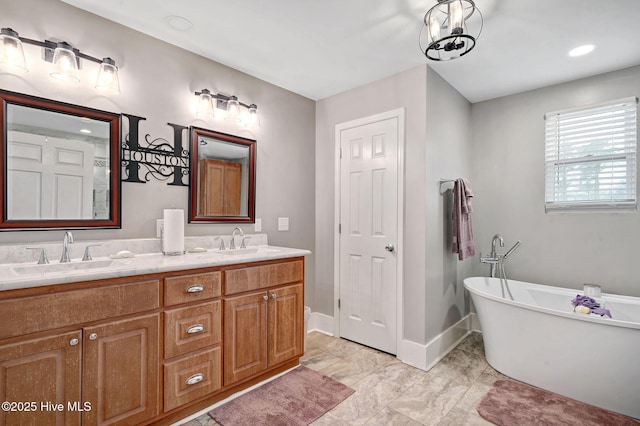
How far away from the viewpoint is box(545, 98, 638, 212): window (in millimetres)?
2625

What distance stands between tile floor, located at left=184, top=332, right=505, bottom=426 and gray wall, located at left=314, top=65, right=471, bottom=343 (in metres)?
0.29

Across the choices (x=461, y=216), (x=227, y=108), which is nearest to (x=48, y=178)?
(x=227, y=108)

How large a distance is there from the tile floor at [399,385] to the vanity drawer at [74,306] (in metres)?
0.84

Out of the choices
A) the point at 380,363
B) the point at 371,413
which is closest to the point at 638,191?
the point at 380,363

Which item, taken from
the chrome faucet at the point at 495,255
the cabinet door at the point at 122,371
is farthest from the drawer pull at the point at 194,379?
the chrome faucet at the point at 495,255

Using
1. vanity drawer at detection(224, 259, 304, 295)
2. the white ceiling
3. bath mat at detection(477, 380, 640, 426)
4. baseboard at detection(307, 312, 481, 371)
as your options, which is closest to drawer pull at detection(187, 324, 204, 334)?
vanity drawer at detection(224, 259, 304, 295)

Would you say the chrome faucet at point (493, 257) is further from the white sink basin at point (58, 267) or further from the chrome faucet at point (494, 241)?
the white sink basin at point (58, 267)

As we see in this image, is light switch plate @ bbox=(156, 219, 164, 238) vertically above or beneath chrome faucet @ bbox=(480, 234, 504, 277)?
above

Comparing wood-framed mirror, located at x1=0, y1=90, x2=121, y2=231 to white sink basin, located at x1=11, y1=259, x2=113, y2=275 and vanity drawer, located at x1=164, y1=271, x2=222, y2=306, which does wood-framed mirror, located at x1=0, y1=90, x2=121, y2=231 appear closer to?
white sink basin, located at x1=11, y1=259, x2=113, y2=275

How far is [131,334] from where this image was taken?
5.20 feet

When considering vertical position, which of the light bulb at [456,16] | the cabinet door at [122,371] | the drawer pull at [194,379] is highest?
the light bulb at [456,16]

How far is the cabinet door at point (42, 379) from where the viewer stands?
4.14 feet

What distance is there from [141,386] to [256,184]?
172cm

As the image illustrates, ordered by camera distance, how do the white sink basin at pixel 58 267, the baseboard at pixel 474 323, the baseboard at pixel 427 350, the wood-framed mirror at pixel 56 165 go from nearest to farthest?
the white sink basin at pixel 58 267
the wood-framed mirror at pixel 56 165
the baseboard at pixel 427 350
the baseboard at pixel 474 323
